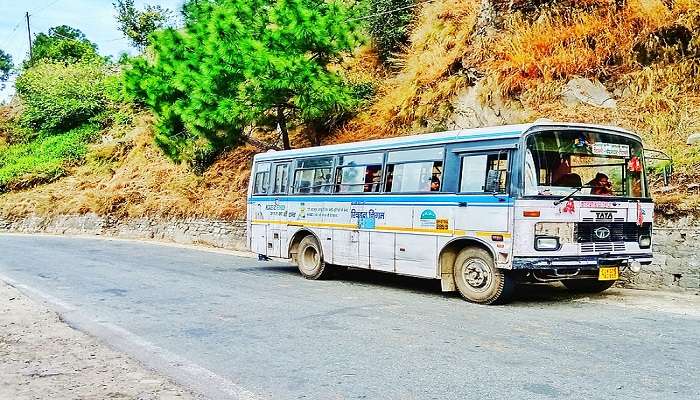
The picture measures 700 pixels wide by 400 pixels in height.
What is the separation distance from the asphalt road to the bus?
Result: 0.59m

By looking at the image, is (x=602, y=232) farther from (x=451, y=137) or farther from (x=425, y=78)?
(x=425, y=78)

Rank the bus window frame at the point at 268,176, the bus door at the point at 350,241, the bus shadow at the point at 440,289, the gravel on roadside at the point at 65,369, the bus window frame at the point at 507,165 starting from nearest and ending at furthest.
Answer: the gravel on roadside at the point at 65,369
the bus window frame at the point at 507,165
the bus shadow at the point at 440,289
the bus door at the point at 350,241
the bus window frame at the point at 268,176

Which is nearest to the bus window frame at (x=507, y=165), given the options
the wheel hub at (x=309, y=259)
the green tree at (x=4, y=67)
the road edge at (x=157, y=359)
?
the wheel hub at (x=309, y=259)

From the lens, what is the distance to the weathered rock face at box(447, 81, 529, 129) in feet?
56.8

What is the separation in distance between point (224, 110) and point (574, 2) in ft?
33.6

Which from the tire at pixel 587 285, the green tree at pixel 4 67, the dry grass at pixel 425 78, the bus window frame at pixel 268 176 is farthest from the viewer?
the green tree at pixel 4 67

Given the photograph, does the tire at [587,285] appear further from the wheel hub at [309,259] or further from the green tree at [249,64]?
the green tree at [249,64]

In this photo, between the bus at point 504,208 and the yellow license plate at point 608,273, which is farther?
the yellow license plate at point 608,273

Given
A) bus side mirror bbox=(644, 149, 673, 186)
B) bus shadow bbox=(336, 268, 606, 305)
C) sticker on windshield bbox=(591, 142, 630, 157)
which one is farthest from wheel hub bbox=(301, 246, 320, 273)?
bus side mirror bbox=(644, 149, 673, 186)

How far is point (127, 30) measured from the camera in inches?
1539

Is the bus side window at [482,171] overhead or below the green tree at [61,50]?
below

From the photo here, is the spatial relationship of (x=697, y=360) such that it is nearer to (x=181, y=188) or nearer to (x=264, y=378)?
(x=264, y=378)

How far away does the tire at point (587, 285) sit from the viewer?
11.4 m

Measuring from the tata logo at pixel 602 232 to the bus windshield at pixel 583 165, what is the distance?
52 cm
